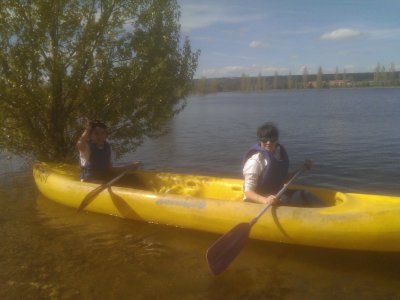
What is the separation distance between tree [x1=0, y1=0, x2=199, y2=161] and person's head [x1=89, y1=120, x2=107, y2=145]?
1581 mm

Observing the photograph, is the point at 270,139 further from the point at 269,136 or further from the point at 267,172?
the point at 267,172

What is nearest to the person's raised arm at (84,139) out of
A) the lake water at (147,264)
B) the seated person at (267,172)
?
the lake water at (147,264)

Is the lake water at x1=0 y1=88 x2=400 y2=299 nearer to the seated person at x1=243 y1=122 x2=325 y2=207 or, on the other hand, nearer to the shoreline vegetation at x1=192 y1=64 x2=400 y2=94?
the seated person at x1=243 y1=122 x2=325 y2=207

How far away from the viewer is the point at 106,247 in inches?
232

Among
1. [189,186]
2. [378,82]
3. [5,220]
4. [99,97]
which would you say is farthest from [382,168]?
[378,82]

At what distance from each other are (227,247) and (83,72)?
540cm

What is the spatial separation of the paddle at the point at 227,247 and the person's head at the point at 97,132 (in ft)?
11.3

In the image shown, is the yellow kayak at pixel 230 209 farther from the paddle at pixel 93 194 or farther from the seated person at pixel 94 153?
the seated person at pixel 94 153

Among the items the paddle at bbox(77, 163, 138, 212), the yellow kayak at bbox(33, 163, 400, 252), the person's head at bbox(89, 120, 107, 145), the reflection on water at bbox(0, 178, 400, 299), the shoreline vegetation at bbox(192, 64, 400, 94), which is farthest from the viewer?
the shoreline vegetation at bbox(192, 64, 400, 94)

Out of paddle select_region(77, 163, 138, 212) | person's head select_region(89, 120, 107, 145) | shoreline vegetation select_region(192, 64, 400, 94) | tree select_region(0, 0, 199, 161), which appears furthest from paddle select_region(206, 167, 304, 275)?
shoreline vegetation select_region(192, 64, 400, 94)

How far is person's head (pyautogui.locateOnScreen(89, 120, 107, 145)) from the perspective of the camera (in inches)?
279

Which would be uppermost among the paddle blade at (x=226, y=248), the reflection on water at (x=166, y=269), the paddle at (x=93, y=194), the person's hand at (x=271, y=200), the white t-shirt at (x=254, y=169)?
the white t-shirt at (x=254, y=169)

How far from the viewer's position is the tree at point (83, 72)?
7.59 m

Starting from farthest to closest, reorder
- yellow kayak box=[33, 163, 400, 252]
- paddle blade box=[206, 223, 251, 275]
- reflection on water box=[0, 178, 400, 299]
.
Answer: yellow kayak box=[33, 163, 400, 252] → paddle blade box=[206, 223, 251, 275] → reflection on water box=[0, 178, 400, 299]
